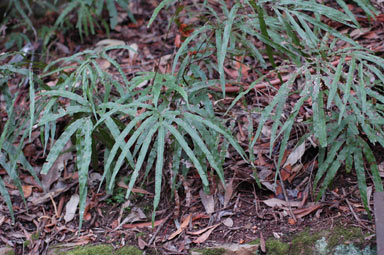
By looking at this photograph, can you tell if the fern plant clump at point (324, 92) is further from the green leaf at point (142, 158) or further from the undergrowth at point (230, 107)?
the green leaf at point (142, 158)

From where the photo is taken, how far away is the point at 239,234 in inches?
61.7

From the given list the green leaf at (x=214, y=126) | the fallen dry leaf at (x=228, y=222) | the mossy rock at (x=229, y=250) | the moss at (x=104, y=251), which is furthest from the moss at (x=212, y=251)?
the green leaf at (x=214, y=126)

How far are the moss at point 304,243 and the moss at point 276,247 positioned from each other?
0.8 inches

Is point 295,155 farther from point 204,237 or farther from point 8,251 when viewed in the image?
point 8,251

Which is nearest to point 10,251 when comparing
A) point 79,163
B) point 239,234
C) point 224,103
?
point 79,163

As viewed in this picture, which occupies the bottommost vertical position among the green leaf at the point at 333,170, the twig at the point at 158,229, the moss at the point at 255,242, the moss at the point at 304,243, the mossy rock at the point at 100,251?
the mossy rock at the point at 100,251

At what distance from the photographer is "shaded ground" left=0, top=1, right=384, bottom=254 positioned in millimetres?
1557

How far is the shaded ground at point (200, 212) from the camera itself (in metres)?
1.56

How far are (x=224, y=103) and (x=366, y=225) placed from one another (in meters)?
0.74

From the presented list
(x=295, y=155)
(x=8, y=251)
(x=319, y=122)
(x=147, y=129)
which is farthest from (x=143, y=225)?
(x=319, y=122)

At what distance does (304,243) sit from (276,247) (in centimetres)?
9

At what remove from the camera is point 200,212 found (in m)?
1.69

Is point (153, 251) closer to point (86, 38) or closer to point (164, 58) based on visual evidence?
point (164, 58)

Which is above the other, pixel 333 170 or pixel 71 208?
pixel 333 170
